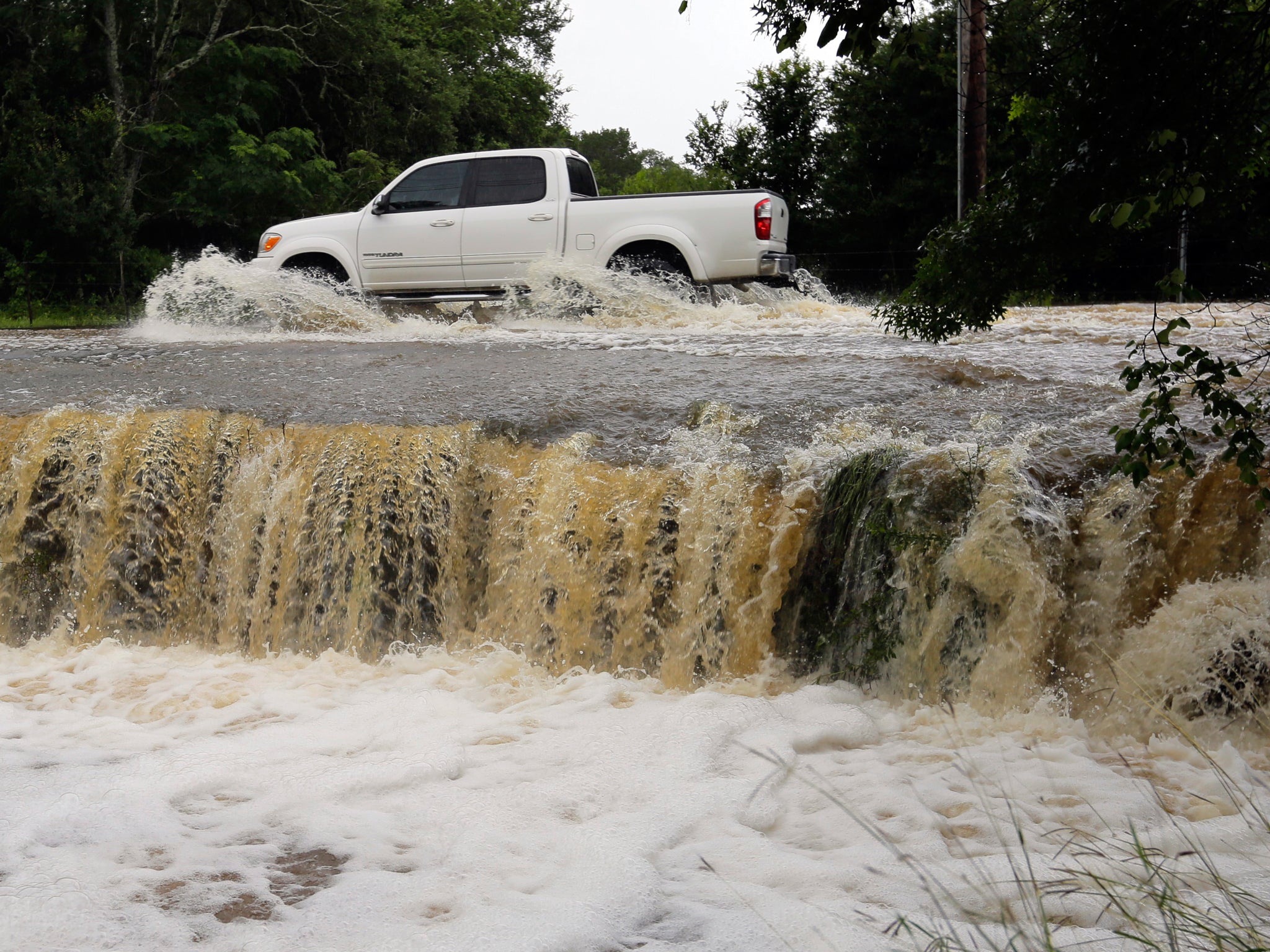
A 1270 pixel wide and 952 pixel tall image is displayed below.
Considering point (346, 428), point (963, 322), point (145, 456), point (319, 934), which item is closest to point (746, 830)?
point (319, 934)

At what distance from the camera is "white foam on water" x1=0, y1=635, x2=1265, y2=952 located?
3.23m

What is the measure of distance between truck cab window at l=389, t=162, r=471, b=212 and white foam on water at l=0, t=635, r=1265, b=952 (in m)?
7.14

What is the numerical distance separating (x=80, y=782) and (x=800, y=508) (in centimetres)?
325

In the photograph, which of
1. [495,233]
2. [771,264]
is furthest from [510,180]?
[771,264]

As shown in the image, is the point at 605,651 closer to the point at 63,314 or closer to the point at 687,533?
the point at 687,533

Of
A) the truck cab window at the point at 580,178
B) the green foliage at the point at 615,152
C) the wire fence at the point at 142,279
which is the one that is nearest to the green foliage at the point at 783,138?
the wire fence at the point at 142,279

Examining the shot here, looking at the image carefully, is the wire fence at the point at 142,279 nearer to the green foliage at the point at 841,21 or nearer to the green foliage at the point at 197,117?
the green foliage at the point at 197,117

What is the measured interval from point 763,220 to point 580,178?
89.6 inches

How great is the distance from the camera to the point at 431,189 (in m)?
11.8

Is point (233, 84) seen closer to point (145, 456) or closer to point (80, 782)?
point (145, 456)

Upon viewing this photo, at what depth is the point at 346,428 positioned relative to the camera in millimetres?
6578

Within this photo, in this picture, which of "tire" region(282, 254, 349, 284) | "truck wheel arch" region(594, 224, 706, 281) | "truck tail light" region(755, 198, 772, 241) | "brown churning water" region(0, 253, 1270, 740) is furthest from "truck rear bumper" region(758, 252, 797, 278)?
"tire" region(282, 254, 349, 284)

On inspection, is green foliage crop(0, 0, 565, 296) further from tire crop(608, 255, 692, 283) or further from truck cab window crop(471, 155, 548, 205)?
tire crop(608, 255, 692, 283)

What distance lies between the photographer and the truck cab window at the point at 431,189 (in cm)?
1167
